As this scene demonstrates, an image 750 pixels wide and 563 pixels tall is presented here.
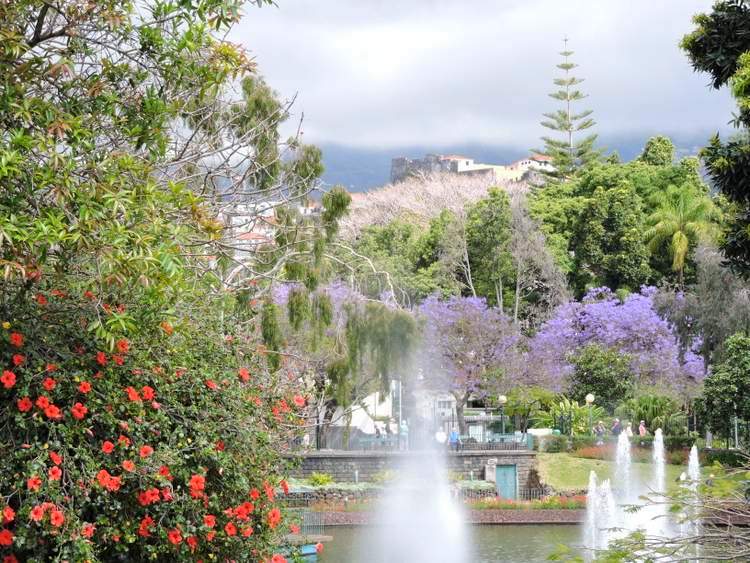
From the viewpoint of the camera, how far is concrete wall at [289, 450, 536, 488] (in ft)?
100

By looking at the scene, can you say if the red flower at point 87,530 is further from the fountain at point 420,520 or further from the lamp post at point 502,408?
the lamp post at point 502,408

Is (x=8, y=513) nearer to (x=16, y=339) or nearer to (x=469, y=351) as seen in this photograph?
(x=16, y=339)

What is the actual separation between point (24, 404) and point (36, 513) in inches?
26.0

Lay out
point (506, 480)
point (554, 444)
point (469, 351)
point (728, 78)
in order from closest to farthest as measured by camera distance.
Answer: point (728, 78)
point (506, 480)
point (554, 444)
point (469, 351)

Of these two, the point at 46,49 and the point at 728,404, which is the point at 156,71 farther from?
the point at 728,404

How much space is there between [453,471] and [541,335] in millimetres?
10591

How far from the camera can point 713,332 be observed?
3644 centimetres

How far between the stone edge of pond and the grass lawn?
362cm

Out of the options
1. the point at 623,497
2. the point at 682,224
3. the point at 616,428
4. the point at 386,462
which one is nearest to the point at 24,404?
the point at 623,497

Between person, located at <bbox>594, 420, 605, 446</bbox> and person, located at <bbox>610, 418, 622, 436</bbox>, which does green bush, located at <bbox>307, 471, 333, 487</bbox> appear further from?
person, located at <bbox>610, 418, 622, 436</bbox>

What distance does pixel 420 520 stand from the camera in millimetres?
25234


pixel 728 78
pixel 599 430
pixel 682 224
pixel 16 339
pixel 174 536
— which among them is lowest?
pixel 174 536

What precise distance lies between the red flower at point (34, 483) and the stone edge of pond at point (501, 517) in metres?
19.9

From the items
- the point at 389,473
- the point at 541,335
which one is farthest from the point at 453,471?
the point at 541,335
